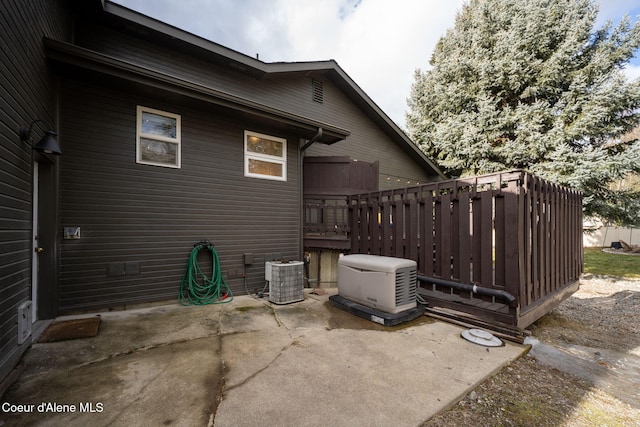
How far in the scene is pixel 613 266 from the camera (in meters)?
9.70

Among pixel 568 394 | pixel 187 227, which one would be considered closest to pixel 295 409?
pixel 568 394

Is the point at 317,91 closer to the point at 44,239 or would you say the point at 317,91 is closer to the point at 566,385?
the point at 44,239

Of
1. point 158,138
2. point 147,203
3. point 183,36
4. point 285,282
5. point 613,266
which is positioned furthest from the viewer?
point 613,266

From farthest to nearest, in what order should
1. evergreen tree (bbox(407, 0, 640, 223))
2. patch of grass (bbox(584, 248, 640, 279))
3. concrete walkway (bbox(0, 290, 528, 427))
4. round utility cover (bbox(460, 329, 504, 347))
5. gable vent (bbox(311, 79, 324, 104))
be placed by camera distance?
patch of grass (bbox(584, 248, 640, 279))
evergreen tree (bbox(407, 0, 640, 223))
gable vent (bbox(311, 79, 324, 104))
round utility cover (bbox(460, 329, 504, 347))
concrete walkway (bbox(0, 290, 528, 427))

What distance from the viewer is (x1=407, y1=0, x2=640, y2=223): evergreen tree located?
7.68m

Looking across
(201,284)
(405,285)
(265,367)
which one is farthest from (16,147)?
(405,285)

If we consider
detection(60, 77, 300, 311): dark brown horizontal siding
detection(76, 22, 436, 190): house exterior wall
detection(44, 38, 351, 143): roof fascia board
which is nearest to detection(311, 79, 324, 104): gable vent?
detection(76, 22, 436, 190): house exterior wall

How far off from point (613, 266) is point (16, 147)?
52.1 ft

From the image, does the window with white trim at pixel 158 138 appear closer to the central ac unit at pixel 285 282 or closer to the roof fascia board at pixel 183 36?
the roof fascia board at pixel 183 36

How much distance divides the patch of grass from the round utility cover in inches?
355

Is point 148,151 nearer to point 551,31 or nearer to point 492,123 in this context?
point 492,123

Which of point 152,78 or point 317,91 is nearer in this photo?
point 152,78

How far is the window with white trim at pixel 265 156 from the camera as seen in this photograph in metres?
5.06

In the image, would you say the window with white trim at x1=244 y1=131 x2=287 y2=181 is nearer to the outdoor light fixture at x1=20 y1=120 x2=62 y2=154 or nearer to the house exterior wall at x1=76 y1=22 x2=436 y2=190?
the house exterior wall at x1=76 y1=22 x2=436 y2=190
